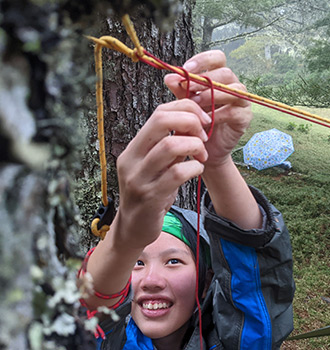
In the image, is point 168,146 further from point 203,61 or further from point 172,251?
point 172,251

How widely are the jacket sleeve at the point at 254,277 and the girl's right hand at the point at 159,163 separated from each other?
383mm

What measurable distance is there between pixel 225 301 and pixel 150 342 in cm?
29

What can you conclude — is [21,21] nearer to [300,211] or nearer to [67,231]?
[67,231]

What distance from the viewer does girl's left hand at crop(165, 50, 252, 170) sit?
75 centimetres

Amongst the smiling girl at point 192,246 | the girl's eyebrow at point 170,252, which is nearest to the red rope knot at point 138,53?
the smiling girl at point 192,246

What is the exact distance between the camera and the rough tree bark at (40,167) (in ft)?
0.93

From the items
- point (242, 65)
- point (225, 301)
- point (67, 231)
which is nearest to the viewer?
point (67, 231)

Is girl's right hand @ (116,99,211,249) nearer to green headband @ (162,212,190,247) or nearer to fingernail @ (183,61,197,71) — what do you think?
fingernail @ (183,61,197,71)

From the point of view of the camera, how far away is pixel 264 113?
282 inches

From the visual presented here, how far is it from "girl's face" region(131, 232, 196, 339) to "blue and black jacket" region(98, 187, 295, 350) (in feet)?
0.29

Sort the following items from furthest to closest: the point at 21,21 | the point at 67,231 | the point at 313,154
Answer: the point at 313,154 → the point at 67,231 → the point at 21,21

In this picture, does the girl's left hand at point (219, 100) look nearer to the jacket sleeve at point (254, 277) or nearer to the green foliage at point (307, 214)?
the jacket sleeve at point (254, 277)

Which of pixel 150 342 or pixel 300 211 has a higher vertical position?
pixel 150 342

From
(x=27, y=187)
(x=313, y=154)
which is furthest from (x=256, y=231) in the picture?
(x=313, y=154)
